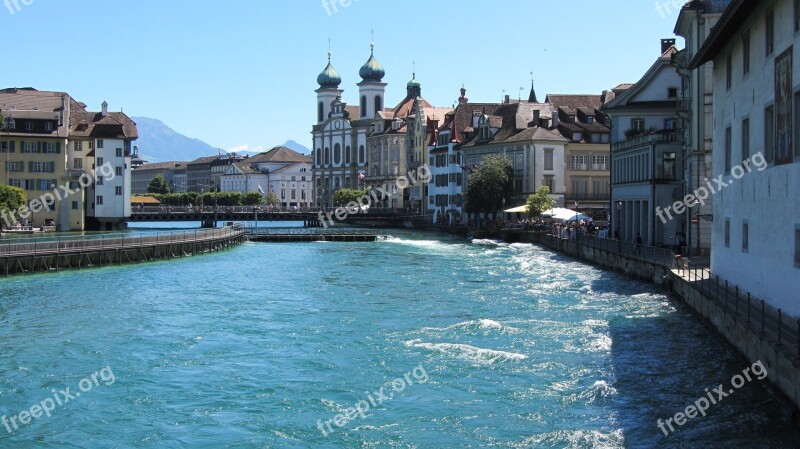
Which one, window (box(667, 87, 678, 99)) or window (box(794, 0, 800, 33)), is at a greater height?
window (box(667, 87, 678, 99))

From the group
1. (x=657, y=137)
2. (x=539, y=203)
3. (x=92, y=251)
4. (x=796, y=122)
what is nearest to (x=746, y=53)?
(x=796, y=122)

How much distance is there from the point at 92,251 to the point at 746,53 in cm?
4334

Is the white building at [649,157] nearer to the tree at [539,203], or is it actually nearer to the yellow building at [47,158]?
the tree at [539,203]

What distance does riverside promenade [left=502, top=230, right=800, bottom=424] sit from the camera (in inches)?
827

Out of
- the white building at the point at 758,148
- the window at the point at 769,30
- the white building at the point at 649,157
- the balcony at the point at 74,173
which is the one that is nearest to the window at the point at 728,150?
the white building at the point at 758,148

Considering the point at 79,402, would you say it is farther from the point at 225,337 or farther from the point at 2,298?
the point at 2,298

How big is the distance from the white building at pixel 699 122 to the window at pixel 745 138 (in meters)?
16.4

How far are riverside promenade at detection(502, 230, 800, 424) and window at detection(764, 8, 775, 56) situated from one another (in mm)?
6487

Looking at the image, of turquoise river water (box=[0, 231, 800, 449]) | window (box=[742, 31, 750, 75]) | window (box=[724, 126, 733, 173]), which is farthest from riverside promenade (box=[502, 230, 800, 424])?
window (box=[742, 31, 750, 75])

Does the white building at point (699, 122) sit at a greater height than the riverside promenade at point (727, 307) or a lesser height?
greater

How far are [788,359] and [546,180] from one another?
83.2 m

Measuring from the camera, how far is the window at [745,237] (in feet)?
104

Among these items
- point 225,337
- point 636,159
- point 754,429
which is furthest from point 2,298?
point 636,159

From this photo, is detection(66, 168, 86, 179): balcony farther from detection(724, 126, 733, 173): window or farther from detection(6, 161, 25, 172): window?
detection(724, 126, 733, 173): window
